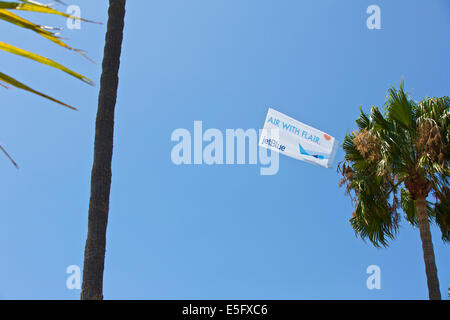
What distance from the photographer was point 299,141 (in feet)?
65.9

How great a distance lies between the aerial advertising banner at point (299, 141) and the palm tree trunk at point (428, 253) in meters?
7.95

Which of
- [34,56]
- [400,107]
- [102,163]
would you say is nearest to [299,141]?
[400,107]

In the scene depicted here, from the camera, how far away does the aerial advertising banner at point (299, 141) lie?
19734 millimetres

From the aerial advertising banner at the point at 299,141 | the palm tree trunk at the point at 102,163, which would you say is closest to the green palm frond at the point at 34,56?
the palm tree trunk at the point at 102,163

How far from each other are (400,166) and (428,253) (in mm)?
2097

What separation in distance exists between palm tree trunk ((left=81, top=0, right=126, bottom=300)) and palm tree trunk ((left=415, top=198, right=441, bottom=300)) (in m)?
8.04

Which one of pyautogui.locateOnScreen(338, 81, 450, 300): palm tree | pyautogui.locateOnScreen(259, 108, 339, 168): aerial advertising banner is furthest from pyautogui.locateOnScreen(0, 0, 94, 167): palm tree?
pyautogui.locateOnScreen(259, 108, 339, 168): aerial advertising banner

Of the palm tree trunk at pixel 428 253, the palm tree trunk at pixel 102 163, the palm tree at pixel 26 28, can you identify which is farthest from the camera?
the palm tree trunk at pixel 428 253

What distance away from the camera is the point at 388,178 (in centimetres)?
1189

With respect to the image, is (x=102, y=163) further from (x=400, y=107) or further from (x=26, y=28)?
(x=400, y=107)

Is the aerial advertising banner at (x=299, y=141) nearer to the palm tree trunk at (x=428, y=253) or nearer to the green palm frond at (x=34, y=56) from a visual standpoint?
the palm tree trunk at (x=428, y=253)

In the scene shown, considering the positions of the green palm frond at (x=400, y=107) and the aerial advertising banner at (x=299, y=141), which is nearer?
the green palm frond at (x=400, y=107)
